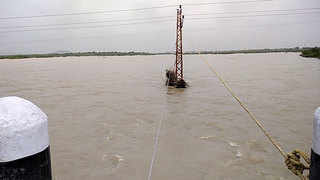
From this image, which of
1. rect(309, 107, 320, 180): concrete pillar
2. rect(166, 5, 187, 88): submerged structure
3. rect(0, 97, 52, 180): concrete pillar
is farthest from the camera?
rect(166, 5, 187, 88): submerged structure

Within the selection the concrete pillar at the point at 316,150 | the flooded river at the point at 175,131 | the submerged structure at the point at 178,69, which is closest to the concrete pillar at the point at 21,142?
the concrete pillar at the point at 316,150

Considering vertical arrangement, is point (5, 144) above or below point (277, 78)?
above

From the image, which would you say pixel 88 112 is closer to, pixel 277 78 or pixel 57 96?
pixel 57 96

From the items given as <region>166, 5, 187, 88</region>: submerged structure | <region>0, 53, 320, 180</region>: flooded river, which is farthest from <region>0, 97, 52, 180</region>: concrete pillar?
<region>166, 5, 187, 88</region>: submerged structure

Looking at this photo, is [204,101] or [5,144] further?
[204,101]

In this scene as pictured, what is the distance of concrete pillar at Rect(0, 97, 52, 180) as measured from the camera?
121 cm

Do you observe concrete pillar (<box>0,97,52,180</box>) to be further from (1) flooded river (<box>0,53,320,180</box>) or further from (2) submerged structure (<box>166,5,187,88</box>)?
(2) submerged structure (<box>166,5,187,88</box>)

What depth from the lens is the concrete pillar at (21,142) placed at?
1.21m

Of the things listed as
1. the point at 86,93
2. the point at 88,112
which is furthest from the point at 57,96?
the point at 88,112

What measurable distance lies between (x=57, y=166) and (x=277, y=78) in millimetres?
14056

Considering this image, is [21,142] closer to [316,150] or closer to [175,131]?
[316,150]

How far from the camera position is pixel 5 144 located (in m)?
1.21

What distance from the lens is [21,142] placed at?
1.21 meters

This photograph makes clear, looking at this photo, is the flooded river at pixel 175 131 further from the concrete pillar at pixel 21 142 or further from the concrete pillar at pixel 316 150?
the concrete pillar at pixel 21 142
